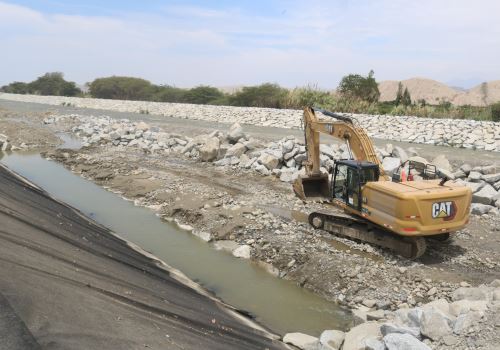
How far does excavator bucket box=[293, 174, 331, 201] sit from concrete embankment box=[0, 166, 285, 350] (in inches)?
185

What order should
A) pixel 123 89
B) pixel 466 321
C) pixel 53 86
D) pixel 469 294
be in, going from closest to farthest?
pixel 466 321 → pixel 469 294 → pixel 123 89 → pixel 53 86

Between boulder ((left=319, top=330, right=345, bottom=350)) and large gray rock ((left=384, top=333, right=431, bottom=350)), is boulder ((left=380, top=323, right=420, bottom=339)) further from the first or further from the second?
boulder ((left=319, top=330, right=345, bottom=350))

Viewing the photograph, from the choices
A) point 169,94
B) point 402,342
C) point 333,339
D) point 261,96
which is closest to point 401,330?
point 402,342

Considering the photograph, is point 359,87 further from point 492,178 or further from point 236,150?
point 492,178

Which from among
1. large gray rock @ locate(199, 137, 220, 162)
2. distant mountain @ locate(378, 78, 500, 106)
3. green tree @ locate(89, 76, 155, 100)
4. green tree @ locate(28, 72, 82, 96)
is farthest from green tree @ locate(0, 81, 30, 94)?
large gray rock @ locate(199, 137, 220, 162)

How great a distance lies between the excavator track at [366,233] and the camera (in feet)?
27.0

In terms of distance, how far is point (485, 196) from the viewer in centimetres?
1162

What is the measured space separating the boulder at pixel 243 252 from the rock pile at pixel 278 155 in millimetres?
2778

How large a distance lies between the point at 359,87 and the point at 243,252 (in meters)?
37.4

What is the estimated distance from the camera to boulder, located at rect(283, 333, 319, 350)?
5.68 metres

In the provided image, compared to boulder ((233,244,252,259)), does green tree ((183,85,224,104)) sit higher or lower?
higher

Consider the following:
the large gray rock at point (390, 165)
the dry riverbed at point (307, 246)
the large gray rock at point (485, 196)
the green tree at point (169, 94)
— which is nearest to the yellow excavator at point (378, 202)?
the dry riverbed at point (307, 246)

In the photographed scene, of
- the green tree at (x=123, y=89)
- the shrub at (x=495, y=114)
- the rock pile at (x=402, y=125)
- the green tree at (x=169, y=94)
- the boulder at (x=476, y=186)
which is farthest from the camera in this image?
the green tree at (x=123, y=89)

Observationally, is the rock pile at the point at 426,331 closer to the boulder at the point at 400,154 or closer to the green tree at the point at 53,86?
the boulder at the point at 400,154
